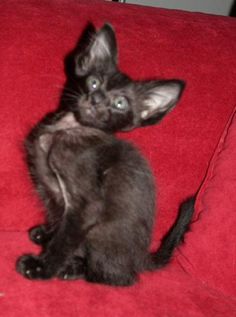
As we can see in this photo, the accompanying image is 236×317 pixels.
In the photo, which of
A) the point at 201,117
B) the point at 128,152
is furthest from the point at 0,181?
the point at 201,117

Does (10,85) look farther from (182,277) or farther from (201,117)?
(182,277)

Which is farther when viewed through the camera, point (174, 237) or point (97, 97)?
point (174, 237)

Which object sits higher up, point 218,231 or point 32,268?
point 218,231

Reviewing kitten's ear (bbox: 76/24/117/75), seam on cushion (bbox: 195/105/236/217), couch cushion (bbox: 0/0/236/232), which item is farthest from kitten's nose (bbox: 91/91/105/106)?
seam on cushion (bbox: 195/105/236/217)

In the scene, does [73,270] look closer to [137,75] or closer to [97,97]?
[97,97]

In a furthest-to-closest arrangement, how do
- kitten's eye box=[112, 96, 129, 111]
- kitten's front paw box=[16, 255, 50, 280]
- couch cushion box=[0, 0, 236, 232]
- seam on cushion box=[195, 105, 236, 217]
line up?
seam on cushion box=[195, 105, 236, 217] < couch cushion box=[0, 0, 236, 232] < kitten's eye box=[112, 96, 129, 111] < kitten's front paw box=[16, 255, 50, 280]

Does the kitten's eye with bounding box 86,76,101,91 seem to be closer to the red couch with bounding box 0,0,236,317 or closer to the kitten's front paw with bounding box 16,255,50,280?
the red couch with bounding box 0,0,236,317

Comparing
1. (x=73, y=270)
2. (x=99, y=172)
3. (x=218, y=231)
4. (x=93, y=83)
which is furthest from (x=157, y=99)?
(x=73, y=270)

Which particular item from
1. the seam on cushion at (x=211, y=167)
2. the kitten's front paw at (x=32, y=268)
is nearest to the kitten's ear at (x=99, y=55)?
the seam on cushion at (x=211, y=167)
